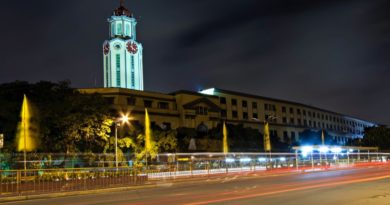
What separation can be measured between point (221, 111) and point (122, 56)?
3250 centimetres

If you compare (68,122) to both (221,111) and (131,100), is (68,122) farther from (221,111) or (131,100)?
(221,111)

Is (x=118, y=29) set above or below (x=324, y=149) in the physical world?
above

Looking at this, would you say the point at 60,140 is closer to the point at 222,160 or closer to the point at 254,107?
the point at 222,160

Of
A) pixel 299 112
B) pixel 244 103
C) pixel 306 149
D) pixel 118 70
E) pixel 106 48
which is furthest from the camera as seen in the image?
pixel 299 112

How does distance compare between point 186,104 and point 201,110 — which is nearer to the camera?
point 186,104

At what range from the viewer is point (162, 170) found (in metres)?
38.8

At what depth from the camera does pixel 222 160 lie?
45.8m

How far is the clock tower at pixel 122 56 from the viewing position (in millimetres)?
117250

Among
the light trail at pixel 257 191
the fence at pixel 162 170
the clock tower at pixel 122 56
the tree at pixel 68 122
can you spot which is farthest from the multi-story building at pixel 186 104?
the light trail at pixel 257 191

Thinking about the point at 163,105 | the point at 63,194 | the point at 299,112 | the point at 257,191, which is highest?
the point at 299,112

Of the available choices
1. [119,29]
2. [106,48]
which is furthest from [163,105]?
[119,29]

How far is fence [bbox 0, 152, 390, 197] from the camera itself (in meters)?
24.9

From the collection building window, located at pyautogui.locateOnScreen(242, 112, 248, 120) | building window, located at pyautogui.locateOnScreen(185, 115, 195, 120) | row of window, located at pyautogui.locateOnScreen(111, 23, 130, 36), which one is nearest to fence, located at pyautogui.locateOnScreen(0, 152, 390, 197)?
building window, located at pyautogui.locateOnScreen(185, 115, 195, 120)

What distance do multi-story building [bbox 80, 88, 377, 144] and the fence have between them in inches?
493
